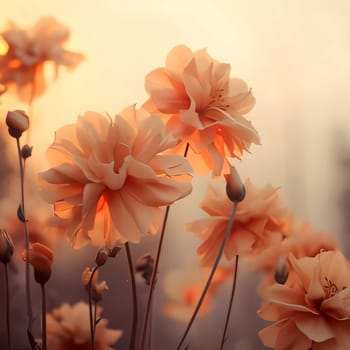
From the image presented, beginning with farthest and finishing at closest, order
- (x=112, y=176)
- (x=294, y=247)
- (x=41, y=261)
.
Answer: (x=294, y=247)
(x=41, y=261)
(x=112, y=176)

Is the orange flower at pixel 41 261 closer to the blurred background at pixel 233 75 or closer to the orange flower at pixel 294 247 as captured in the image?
the blurred background at pixel 233 75

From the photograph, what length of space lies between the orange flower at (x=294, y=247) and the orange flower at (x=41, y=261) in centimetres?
29

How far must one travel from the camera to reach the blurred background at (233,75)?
878 millimetres

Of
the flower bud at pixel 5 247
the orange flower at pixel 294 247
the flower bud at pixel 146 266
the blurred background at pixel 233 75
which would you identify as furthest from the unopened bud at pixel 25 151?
the orange flower at pixel 294 247

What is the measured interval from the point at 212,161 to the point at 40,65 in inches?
11.7

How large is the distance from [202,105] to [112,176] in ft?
0.53

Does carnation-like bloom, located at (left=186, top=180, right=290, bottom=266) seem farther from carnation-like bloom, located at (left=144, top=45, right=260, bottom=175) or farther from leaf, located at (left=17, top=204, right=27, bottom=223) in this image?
leaf, located at (left=17, top=204, right=27, bottom=223)

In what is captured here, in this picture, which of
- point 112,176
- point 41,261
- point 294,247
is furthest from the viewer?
point 294,247

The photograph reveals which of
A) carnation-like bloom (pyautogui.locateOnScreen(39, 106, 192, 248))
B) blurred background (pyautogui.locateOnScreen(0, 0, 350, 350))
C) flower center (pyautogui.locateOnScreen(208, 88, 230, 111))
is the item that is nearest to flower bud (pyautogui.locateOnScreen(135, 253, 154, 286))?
blurred background (pyautogui.locateOnScreen(0, 0, 350, 350))

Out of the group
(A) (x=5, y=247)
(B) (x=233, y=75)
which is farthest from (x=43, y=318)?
(B) (x=233, y=75)

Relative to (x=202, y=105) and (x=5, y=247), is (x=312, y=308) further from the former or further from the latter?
(x=5, y=247)

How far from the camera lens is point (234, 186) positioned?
0.83 meters

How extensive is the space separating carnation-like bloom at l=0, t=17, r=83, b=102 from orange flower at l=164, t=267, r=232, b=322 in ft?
1.09

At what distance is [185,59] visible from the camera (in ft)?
2.62
